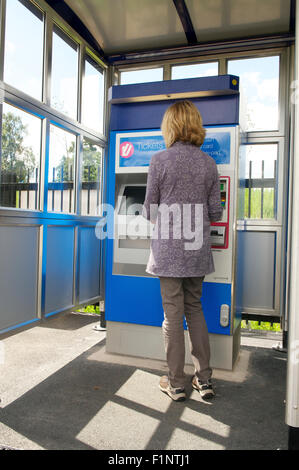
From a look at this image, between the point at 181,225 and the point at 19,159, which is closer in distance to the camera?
the point at 181,225

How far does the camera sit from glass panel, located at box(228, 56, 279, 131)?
12.5 ft

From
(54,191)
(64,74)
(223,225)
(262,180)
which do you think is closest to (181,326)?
(223,225)

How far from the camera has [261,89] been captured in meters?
3.85

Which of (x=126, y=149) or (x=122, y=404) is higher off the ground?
(x=126, y=149)

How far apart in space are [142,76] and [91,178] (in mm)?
1242

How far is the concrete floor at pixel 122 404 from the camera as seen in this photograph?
185 cm

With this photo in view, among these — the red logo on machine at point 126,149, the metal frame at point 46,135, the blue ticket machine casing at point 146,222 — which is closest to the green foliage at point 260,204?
the blue ticket machine casing at point 146,222

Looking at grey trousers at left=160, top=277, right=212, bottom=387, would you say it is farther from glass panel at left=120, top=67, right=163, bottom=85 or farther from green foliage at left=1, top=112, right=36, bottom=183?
glass panel at left=120, top=67, right=163, bottom=85

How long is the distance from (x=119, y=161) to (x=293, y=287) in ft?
6.01

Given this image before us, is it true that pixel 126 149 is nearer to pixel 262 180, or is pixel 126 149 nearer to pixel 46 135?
pixel 46 135

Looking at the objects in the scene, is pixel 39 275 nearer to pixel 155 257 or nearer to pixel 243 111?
pixel 155 257

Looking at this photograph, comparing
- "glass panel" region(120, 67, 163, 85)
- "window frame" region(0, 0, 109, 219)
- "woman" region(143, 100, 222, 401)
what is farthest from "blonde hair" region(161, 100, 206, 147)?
"glass panel" region(120, 67, 163, 85)

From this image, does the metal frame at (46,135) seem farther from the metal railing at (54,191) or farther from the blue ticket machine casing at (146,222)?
the blue ticket machine casing at (146,222)

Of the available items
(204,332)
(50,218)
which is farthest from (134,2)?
(204,332)
